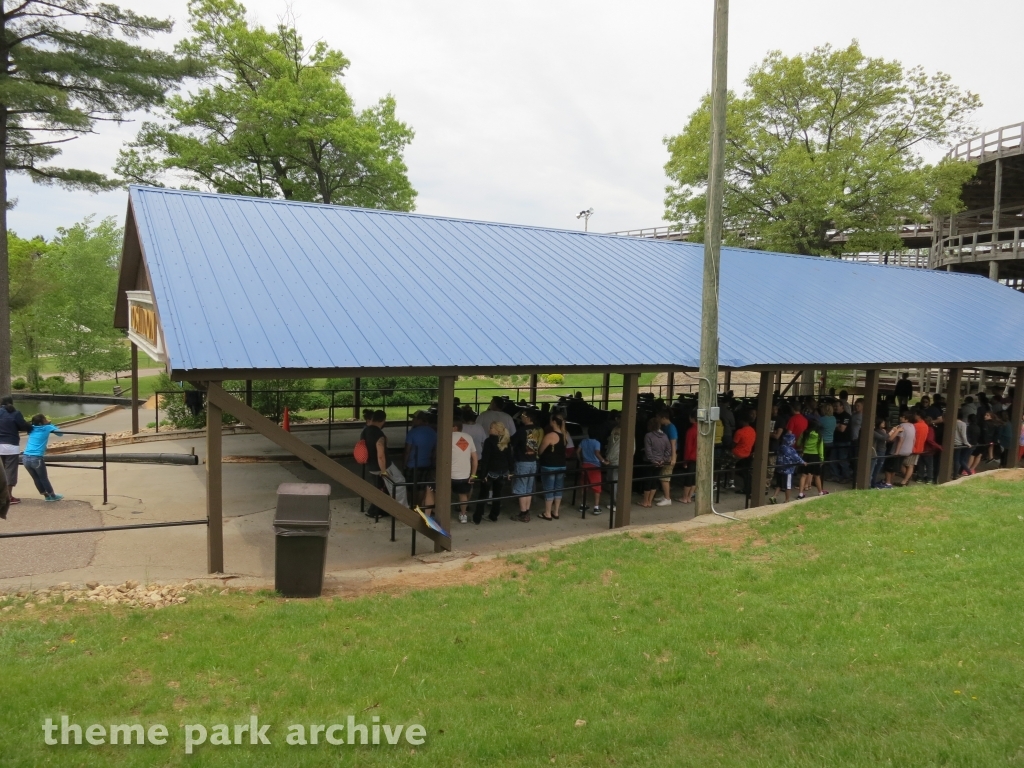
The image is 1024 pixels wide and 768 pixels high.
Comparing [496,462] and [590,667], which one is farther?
[496,462]

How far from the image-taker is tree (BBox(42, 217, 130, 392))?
3075 cm

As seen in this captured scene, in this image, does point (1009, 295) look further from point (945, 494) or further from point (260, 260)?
point (260, 260)

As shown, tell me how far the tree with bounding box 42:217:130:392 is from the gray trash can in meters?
28.4

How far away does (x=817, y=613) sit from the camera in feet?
20.8

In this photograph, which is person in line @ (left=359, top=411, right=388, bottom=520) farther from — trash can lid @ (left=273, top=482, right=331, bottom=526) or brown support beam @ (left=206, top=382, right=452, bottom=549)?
trash can lid @ (left=273, top=482, right=331, bottom=526)

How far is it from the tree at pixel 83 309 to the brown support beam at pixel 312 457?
89.3 ft

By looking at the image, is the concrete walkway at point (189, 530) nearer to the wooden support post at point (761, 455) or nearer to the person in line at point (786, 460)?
the wooden support post at point (761, 455)

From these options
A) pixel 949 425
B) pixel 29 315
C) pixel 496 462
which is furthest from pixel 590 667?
pixel 29 315

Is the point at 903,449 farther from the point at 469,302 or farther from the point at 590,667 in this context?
the point at 590,667

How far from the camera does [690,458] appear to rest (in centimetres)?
1241

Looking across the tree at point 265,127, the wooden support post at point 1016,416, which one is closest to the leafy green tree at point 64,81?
the tree at point 265,127

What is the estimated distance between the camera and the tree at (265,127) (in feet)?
85.0

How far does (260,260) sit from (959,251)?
2887cm

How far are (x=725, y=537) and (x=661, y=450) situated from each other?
2.65m
